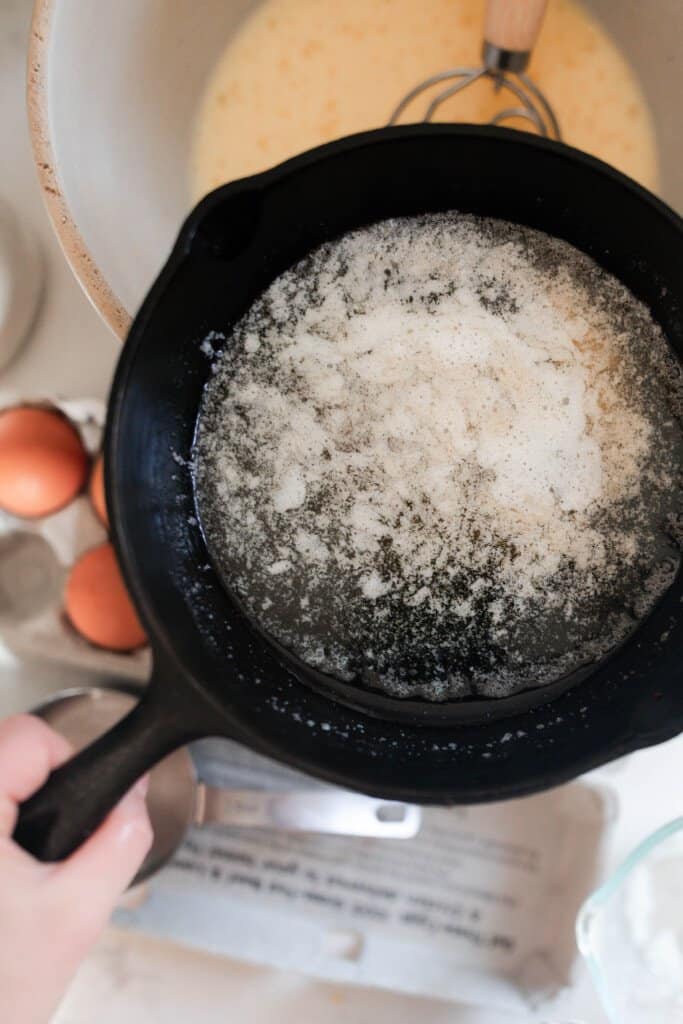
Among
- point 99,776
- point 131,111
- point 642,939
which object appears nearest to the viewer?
point 99,776

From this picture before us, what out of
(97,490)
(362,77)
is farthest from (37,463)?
(362,77)

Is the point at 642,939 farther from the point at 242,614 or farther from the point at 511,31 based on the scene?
the point at 511,31

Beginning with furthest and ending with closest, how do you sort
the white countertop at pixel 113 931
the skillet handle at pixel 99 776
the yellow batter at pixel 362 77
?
the white countertop at pixel 113 931 < the yellow batter at pixel 362 77 < the skillet handle at pixel 99 776

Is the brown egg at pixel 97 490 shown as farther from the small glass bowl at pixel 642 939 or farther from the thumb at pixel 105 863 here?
the small glass bowl at pixel 642 939

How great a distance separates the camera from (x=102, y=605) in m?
0.56

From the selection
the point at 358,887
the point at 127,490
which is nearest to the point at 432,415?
the point at 127,490

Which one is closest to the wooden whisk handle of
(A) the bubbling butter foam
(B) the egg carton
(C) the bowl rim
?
(A) the bubbling butter foam

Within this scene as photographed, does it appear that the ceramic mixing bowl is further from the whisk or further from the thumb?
the thumb

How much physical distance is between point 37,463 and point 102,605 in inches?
4.1

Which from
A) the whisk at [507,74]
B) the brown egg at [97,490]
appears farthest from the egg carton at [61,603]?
the whisk at [507,74]

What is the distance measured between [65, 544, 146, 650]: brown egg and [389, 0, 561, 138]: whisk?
0.35 m

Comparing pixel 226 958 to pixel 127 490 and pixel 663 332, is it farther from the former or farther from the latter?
pixel 663 332

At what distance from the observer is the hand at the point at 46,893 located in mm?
398

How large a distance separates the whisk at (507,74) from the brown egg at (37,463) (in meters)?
0.30
